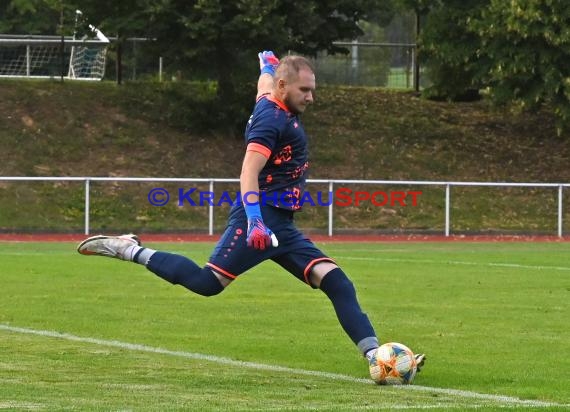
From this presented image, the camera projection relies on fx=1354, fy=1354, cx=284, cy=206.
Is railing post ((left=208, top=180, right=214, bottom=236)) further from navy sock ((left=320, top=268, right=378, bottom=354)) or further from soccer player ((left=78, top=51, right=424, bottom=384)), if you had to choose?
navy sock ((left=320, top=268, right=378, bottom=354))

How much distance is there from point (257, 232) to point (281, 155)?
2.11 feet

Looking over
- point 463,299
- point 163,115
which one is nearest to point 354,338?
point 463,299

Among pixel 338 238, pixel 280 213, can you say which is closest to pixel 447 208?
pixel 338 238

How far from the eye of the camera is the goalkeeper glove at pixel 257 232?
27.7 ft

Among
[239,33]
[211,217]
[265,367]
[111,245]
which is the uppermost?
[239,33]

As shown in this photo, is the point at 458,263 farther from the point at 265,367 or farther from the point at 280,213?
the point at 280,213

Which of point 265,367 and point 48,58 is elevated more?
point 48,58

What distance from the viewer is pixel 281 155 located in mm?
8820

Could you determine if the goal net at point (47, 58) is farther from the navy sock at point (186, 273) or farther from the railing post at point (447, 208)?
the navy sock at point (186, 273)

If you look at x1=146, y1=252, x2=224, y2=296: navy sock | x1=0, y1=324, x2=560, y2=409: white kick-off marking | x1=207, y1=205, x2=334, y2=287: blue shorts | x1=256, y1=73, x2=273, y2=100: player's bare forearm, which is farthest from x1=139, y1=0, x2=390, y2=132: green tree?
x1=207, y1=205, x2=334, y2=287: blue shorts

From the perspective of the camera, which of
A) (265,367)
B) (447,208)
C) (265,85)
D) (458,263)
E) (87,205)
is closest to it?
(265,85)

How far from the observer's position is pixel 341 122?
3944 cm

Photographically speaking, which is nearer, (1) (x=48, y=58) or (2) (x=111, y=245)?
(2) (x=111, y=245)

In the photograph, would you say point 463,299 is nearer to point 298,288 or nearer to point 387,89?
point 298,288
